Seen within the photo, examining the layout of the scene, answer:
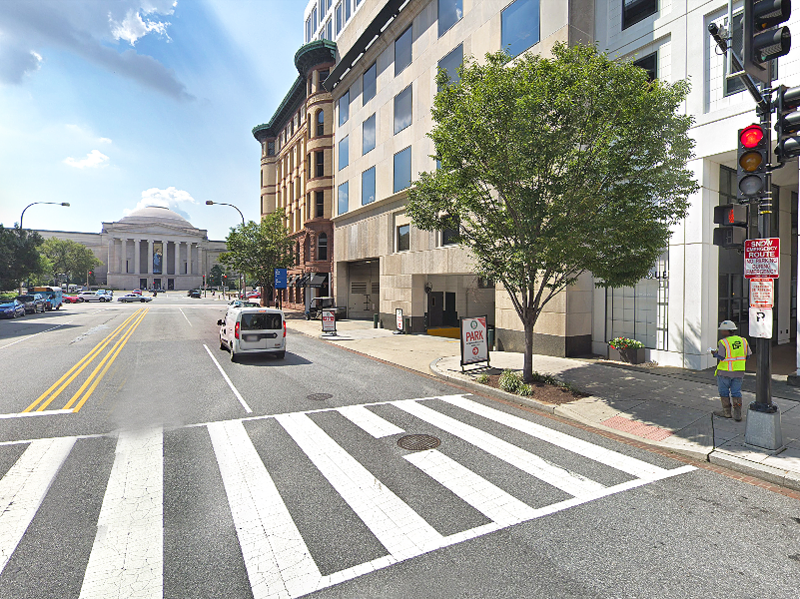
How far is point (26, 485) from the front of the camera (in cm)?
543

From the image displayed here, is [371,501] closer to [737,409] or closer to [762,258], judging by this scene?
[762,258]

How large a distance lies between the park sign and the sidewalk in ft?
1.28

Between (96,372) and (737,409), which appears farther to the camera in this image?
(96,372)

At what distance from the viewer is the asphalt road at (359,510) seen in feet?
12.3

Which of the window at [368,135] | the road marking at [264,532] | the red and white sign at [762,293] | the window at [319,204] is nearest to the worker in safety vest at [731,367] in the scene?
the red and white sign at [762,293]

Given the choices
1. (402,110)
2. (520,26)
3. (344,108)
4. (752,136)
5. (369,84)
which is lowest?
(752,136)

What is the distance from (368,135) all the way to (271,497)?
1048 inches

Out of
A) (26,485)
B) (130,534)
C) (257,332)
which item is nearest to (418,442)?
(130,534)

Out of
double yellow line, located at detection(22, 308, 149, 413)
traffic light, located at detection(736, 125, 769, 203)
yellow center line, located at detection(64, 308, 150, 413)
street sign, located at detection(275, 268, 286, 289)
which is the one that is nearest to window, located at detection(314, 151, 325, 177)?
street sign, located at detection(275, 268, 286, 289)

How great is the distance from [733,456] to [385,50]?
2725cm

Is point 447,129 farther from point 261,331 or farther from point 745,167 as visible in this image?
point 261,331

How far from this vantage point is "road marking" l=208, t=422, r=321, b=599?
369 centimetres

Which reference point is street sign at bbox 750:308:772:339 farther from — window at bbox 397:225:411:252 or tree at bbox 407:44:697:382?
window at bbox 397:225:411:252

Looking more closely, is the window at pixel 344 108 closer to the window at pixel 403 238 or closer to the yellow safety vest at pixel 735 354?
the window at pixel 403 238
